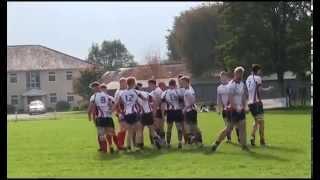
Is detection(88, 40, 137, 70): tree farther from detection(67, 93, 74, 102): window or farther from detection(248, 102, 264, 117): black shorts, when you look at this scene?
detection(67, 93, 74, 102): window

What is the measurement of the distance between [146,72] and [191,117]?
9242mm

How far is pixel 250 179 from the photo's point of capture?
31.3 ft

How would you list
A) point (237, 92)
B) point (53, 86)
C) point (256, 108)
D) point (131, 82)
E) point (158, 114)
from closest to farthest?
point (237, 92) < point (131, 82) < point (256, 108) < point (158, 114) < point (53, 86)

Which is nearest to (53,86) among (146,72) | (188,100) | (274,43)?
(146,72)

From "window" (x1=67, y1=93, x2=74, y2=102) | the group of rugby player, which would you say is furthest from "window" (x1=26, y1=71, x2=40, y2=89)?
the group of rugby player

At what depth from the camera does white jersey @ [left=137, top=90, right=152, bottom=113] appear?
15.1m

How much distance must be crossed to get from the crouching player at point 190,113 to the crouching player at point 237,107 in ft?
4.06

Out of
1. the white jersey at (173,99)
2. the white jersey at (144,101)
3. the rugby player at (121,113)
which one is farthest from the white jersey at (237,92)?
the rugby player at (121,113)

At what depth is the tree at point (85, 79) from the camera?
2040cm

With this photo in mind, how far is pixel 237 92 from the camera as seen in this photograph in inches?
573

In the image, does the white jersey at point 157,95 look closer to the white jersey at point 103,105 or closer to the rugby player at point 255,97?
the white jersey at point 103,105

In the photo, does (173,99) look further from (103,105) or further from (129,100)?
(103,105)
